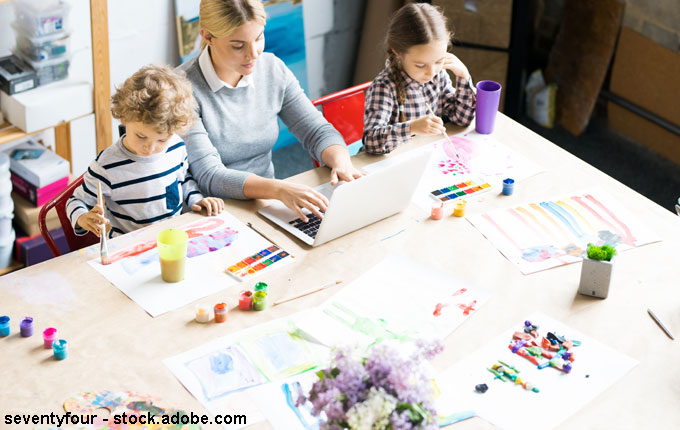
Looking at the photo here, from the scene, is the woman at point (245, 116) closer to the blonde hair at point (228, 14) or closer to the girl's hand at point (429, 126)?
the blonde hair at point (228, 14)

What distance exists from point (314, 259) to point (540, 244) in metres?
0.54

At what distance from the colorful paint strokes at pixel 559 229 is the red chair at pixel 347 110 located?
2.19ft

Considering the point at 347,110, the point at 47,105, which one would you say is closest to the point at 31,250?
the point at 47,105

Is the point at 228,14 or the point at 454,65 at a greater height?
the point at 228,14

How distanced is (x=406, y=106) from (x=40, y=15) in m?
1.22

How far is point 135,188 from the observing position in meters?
1.97

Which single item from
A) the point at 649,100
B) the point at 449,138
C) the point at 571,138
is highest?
the point at 449,138

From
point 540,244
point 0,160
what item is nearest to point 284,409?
point 540,244

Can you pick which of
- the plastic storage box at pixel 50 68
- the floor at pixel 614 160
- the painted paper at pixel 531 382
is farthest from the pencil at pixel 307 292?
the floor at pixel 614 160

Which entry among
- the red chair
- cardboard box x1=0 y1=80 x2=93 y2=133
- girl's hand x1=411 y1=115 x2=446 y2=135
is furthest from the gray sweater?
cardboard box x1=0 y1=80 x2=93 y2=133

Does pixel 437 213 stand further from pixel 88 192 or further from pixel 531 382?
pixel 88 192

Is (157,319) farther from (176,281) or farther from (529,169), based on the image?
(529,169)

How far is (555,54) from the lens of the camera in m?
3.82

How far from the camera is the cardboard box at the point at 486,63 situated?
3496 millimetres
